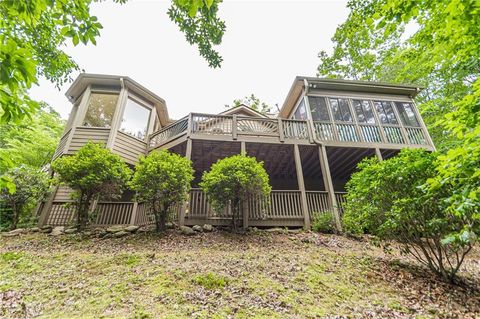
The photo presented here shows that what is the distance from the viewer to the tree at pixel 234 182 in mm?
6992

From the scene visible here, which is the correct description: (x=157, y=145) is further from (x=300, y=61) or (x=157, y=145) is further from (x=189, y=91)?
(x=189, y=91)

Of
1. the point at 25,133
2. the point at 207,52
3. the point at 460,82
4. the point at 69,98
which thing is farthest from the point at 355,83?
the point at 25,133

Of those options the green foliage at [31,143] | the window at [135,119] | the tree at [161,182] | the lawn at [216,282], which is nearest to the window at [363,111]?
the lawn at [216,282]

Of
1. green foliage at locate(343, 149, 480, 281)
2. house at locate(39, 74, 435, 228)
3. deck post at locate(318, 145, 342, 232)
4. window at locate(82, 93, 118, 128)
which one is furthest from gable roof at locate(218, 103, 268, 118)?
green foliage at locate(343, 149, 480, 281)

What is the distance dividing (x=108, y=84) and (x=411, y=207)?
1231cm

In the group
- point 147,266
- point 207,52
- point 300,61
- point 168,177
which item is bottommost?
point 147,266

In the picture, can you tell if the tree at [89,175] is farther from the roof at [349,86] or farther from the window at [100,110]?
the roof at [349,86]

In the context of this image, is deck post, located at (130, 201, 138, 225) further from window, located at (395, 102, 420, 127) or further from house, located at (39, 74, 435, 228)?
window, located at (395, 102, 420, 127)

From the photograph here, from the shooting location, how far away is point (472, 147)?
2.64 m

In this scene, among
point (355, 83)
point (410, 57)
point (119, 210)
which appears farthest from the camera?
point (355, 83)

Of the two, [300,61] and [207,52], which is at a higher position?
[300,61]

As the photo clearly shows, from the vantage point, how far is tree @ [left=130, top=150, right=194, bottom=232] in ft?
22.1

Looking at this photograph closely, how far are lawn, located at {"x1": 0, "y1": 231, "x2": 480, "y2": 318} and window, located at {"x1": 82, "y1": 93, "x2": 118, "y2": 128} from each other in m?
5.62

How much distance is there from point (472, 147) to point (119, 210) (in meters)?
9.52
